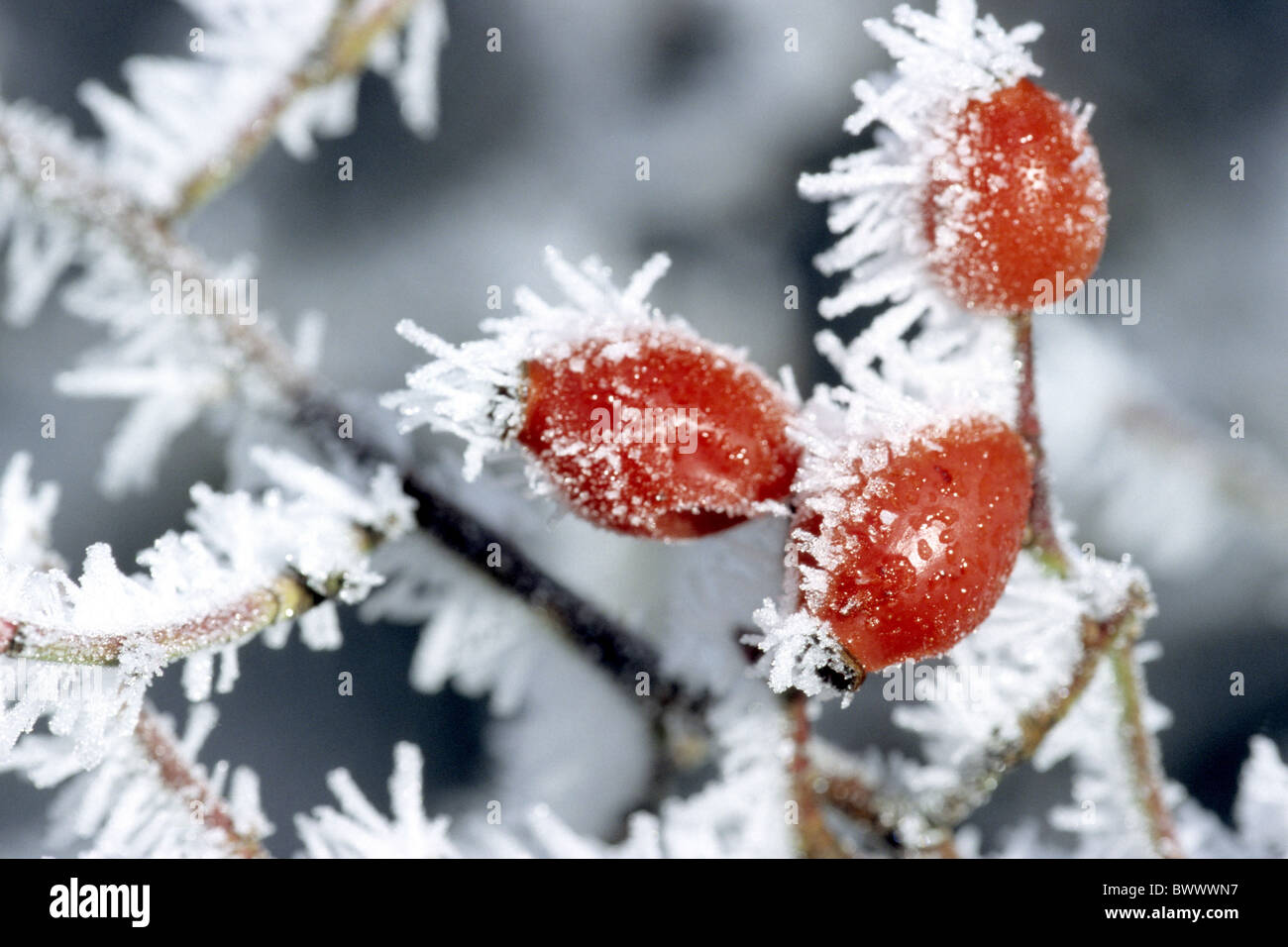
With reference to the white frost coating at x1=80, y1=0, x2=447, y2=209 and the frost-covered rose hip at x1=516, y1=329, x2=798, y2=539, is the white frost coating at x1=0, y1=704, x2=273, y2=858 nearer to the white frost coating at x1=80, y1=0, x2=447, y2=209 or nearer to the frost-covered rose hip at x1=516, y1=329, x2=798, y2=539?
the frost-covered rose hip at x1=516, y1=329, x2=798, y2=539

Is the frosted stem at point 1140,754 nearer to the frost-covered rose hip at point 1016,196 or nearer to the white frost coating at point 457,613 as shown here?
the frost-covered rose hip at point 1016,196

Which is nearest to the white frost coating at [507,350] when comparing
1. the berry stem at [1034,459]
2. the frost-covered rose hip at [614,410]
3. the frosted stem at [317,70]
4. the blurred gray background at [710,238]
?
the frost-covered rose hip at [614,410]

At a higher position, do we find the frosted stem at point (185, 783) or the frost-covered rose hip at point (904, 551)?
the frost-covered rose hip at point (904, 551)

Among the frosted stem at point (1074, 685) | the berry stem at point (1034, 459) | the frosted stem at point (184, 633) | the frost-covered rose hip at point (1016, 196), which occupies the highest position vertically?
the frost-covered rose hip at point (1016, 196)

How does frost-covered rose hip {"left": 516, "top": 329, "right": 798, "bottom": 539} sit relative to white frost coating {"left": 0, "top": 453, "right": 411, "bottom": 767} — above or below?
above

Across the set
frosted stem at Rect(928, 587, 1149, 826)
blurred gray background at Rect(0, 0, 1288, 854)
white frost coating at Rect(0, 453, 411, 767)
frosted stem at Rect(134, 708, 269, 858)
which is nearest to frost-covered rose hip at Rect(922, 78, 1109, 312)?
frosted stem at Rect(928, 587, 1149, 826)

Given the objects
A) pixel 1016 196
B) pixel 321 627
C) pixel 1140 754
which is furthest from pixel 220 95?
pixel 1140 754
